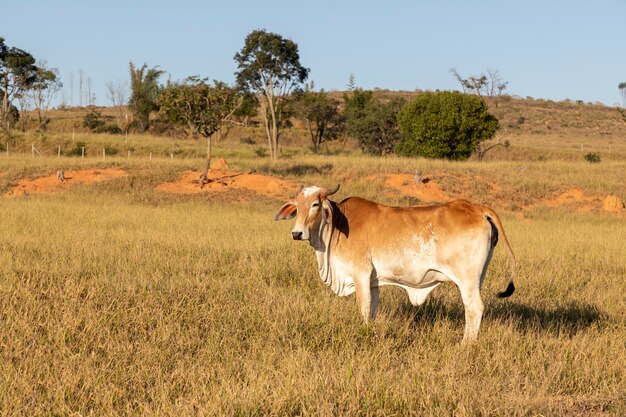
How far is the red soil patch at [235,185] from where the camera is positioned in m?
23.1

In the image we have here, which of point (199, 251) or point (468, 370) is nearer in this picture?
point (468, 370)

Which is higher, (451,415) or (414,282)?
Answer: (414,282)

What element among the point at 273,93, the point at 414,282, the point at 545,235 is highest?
the point at 273,93

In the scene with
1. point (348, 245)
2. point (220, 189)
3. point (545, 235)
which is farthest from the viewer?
point (220, 189)

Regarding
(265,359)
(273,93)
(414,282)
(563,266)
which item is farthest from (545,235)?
(273,93)

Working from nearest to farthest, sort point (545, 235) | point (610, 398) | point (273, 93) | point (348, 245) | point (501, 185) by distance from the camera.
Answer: point (610, 398) → point (348, 245) → point (545, 235) → point (501, 185) → point (273, 93)

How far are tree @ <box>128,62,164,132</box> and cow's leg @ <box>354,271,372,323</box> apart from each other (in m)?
54.8

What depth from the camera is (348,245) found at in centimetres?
643

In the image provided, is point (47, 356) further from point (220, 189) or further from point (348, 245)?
point (220, 189)

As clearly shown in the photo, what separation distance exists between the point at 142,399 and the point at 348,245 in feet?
8.14

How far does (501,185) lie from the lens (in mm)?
25672

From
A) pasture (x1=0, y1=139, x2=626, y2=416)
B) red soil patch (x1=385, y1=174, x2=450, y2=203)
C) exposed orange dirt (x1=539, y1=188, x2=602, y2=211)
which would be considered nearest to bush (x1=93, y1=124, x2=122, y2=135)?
red soil patch (x1=385, y1=174, x2=450, y2=203)

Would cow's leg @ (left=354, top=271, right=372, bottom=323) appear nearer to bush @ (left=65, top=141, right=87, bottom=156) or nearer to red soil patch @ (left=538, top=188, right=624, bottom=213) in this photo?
red soil patch @ (left=538, top=188, right=624, bottom=213)

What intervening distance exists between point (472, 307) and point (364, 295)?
0.96 m
